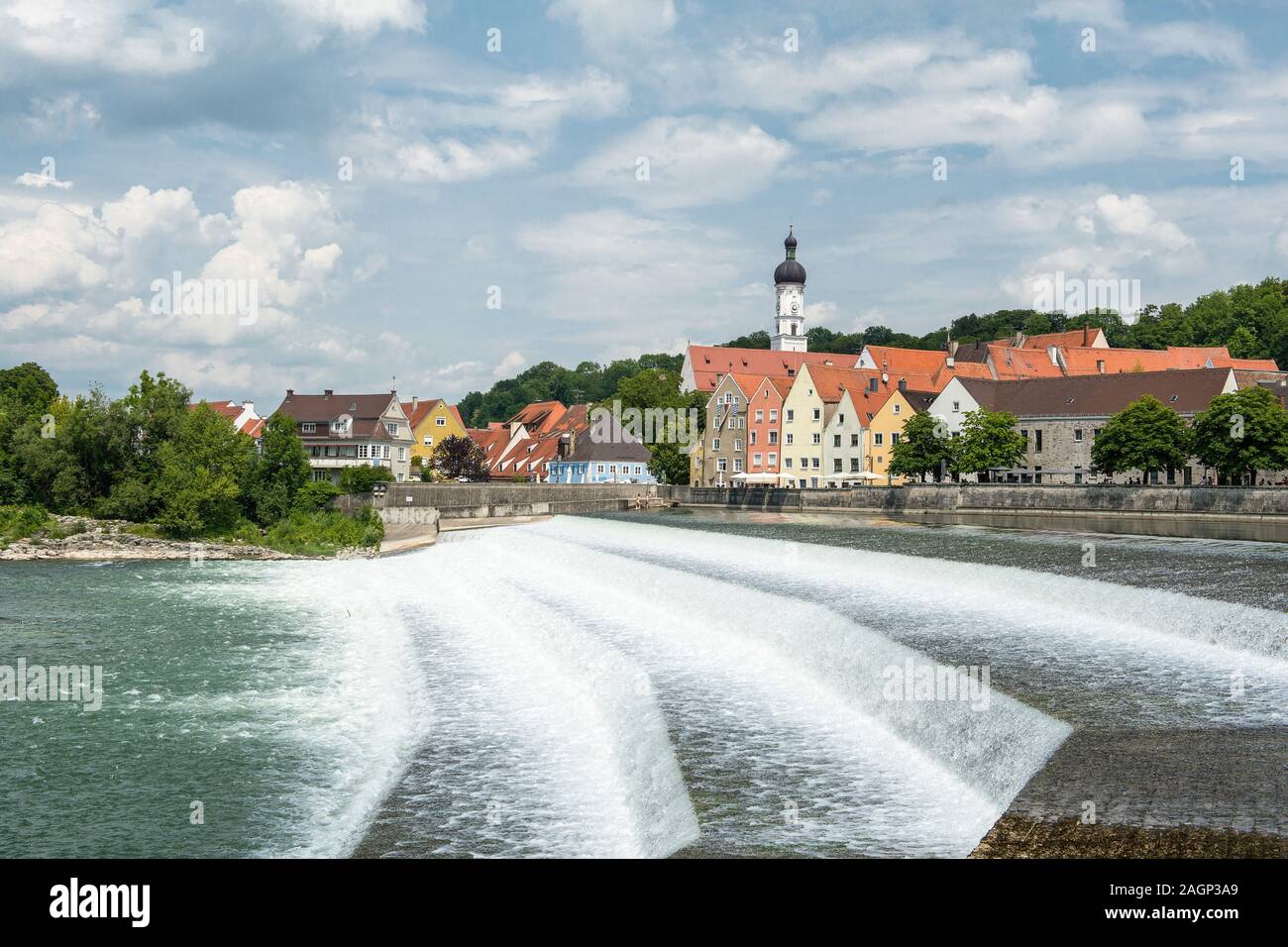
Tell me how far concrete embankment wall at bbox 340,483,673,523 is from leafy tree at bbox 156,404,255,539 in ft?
39.1

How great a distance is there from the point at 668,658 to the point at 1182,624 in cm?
894

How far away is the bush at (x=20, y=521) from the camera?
166 ft

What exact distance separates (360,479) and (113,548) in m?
23.6

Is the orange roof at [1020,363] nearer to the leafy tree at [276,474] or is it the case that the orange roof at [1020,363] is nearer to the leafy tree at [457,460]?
the leafy tree at [457,460]

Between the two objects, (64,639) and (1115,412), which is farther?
(1115,412)

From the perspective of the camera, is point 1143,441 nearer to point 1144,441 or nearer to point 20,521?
point 1144,441

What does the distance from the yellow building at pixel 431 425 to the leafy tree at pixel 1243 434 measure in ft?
229

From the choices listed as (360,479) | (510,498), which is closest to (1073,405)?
(510,498)

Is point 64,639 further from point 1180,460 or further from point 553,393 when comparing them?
point 553,393

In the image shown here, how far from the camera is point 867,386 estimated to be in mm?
95875

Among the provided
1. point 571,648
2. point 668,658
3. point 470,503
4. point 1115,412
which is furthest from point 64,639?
point 1115,412

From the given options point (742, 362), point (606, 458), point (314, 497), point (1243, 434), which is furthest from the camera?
point (742, 362)

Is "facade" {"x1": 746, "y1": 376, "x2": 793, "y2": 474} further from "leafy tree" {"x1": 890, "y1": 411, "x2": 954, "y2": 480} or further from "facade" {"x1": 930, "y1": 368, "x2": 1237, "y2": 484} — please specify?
"leafy tree" {"x1": 890, "y1": 411, "x2": 954, "y2": 480}

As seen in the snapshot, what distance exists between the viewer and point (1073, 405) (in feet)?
266
